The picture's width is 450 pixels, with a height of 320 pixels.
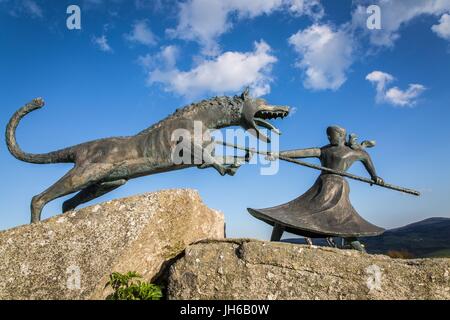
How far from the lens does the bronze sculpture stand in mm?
5566

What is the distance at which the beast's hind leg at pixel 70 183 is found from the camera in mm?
5430

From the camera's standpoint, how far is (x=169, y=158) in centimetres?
573

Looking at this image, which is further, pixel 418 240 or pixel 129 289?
pixel 418 240

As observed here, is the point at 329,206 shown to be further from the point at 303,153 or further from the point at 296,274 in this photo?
the point at 296,274

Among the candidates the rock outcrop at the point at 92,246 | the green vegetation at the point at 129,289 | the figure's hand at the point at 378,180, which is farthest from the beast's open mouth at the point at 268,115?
the green vegetation at the point at 129,289

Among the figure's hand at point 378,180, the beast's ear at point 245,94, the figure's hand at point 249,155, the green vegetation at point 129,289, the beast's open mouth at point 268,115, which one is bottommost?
the green vegetation at point 129,289

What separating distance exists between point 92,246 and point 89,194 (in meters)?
1.67

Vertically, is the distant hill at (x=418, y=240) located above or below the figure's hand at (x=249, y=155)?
below

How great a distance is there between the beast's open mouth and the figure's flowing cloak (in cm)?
105

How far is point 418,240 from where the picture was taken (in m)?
14.1

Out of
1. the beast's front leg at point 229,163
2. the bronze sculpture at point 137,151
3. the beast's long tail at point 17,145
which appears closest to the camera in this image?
the bronze sculpture at point 137,151

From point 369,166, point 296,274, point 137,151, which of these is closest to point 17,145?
point 137,151

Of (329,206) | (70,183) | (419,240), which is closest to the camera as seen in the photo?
(70,183)

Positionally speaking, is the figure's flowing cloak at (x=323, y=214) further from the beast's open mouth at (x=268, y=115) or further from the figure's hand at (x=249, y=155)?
the beast's open mouth at (x=268, y=115)
